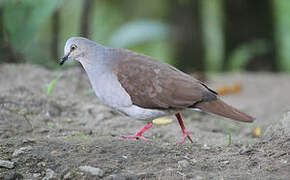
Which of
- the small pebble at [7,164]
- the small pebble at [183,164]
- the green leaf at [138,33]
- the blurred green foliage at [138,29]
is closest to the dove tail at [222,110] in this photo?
the small pebble at [183,164]

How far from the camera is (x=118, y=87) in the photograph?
14.5 feet

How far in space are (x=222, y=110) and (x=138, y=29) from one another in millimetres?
6950

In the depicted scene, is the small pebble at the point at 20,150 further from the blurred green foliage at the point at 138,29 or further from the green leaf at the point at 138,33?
the green leaf at the point at 138,33

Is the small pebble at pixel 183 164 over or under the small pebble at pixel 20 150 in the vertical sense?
over

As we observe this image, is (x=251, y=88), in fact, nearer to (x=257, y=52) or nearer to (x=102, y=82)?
(x=257, y=52)

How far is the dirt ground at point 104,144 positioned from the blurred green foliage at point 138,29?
45.9 inches

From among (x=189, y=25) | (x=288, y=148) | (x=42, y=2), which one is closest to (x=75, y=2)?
(x=189, y=25)

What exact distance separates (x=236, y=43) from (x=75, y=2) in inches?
217

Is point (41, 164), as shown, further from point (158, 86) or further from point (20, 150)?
point (158, 86)

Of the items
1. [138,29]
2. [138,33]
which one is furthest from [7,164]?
[138,29]

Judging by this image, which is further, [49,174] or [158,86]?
[158,86]

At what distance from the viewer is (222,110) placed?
167 inches

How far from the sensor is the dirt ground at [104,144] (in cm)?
357

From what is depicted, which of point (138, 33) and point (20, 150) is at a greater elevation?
point (138, 33)
